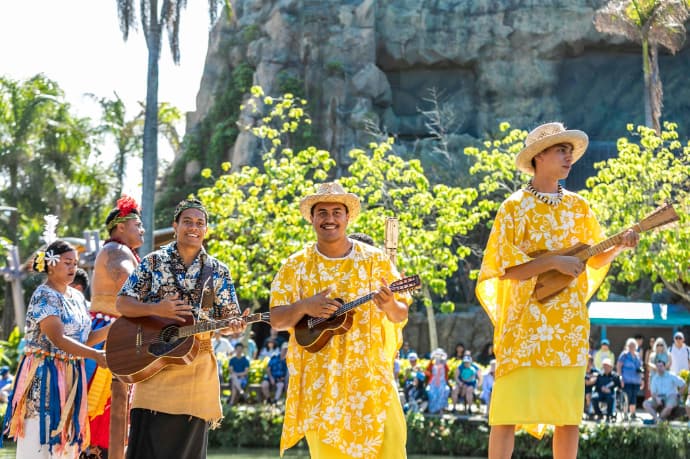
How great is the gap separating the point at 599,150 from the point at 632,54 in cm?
573

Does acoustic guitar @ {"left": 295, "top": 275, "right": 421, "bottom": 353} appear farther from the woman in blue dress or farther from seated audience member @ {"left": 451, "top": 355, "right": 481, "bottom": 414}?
seated audience member @ {"left": 451, "top": 355, "right": 481, "bottom": 414}

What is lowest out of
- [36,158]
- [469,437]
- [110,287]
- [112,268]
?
[469,437]

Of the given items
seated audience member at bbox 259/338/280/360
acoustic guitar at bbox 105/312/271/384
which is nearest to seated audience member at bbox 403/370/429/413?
seated audience member at bbox 259/338/280/360

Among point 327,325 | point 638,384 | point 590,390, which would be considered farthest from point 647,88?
point 327,325

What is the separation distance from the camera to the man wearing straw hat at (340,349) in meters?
5.84

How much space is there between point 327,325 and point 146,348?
3.46 feet

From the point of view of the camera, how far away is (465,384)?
63.7 ft

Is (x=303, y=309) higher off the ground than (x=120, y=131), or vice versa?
(x=120, y=131)

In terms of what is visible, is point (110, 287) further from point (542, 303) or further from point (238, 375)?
point (238, 375)

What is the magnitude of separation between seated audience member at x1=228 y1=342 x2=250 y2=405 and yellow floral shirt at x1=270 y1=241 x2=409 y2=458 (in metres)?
13.7

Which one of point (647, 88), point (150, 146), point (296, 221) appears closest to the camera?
point (150, 146)

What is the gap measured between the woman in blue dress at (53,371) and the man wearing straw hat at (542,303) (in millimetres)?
2638

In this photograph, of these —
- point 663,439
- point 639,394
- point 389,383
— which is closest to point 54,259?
point 389,383

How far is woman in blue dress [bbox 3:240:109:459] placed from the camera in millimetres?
6973
